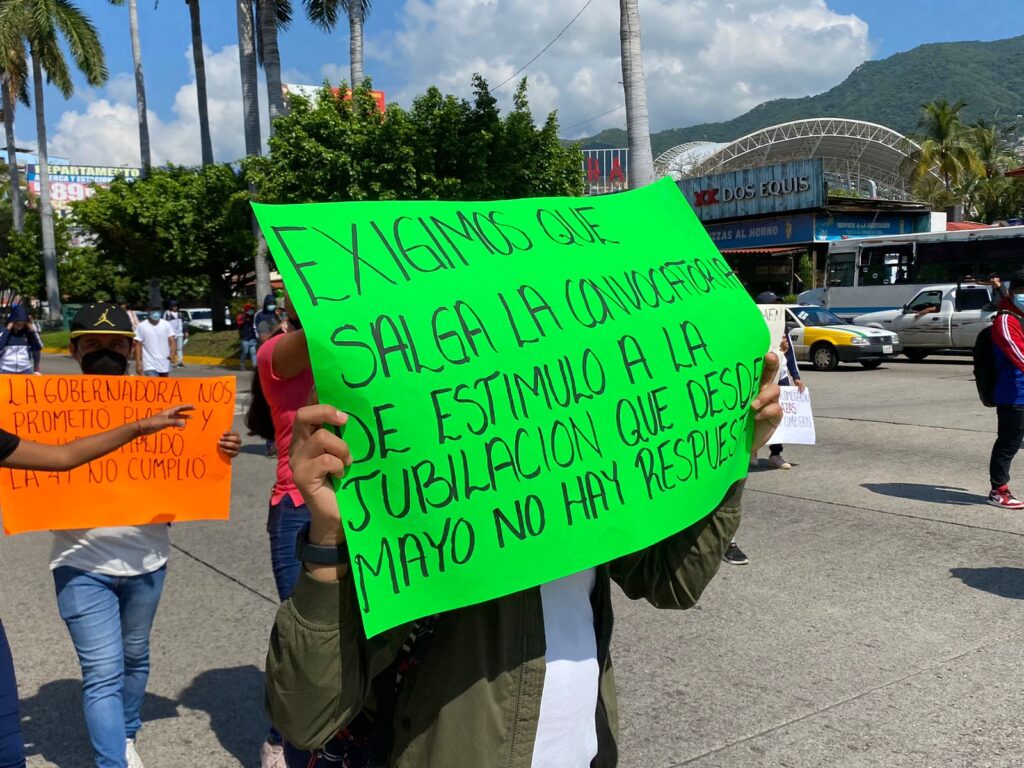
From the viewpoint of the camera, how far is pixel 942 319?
21.3m

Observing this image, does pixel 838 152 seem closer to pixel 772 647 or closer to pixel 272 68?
pixel 272 68

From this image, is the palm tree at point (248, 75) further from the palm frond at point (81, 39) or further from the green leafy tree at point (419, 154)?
the palm frond at point (81, 39)

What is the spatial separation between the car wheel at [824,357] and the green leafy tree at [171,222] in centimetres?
1922

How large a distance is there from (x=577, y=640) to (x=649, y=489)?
0.32m

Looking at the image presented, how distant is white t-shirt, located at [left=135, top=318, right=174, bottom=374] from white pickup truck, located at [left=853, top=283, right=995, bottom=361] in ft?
48.6

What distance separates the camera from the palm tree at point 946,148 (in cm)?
5097

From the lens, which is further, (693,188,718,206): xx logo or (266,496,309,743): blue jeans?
(693,188,718,206): xx logo

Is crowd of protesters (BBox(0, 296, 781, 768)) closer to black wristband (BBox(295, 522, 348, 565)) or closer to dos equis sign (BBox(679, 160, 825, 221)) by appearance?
black wristband (BBox(295, 522, 348, 565))

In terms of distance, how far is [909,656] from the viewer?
441 centimetres

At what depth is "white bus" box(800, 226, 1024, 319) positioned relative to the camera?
76.6 ft

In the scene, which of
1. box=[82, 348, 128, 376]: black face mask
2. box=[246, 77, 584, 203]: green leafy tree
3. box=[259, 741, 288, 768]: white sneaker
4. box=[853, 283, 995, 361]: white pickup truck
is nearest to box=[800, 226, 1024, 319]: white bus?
box=[853, 283, 995, 361]: white pickup truck

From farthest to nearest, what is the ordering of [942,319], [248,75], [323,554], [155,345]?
1. [248,75]
2. [942,319]
3. [155,345]
4. [323,554]

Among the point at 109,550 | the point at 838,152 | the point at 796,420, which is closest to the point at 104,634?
the point at 109,550

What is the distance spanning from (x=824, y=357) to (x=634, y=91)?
848 cm
